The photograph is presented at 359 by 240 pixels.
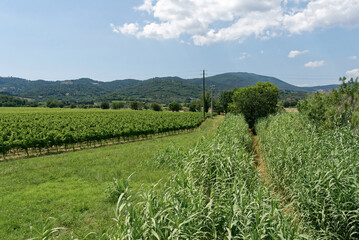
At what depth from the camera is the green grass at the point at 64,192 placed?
523cm

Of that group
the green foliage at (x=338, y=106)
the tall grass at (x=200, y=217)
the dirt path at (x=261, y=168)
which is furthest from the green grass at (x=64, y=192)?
the green foliage at (x=338, y=106)

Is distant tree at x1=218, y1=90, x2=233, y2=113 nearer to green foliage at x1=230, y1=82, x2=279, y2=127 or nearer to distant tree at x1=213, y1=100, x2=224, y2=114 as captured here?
distant tree at x1=213, y1=100, x2=224, y2=114

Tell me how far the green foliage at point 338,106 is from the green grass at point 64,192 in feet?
21.3

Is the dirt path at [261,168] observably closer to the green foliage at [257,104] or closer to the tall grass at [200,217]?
the tall grass at [200,217]

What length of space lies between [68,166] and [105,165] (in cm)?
220

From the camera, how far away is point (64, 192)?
280 inches

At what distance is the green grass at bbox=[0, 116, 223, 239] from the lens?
523 centimetres

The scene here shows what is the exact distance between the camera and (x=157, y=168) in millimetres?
9352

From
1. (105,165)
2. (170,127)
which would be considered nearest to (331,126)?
(105,165)

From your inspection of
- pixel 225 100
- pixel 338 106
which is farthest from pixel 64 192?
pixel 225 100

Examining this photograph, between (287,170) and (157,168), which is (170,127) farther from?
(287,170)

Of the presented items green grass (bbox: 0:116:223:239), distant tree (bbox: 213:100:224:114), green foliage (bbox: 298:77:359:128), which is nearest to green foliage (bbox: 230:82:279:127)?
green foliage (bbox: 298:77:359:128)

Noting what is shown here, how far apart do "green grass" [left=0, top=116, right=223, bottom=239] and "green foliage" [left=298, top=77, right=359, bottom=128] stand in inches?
255

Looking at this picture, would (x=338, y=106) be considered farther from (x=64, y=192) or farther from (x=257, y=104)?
(x=257, y=104)
